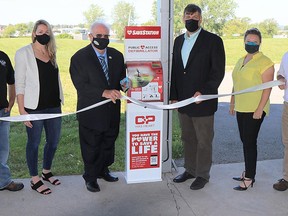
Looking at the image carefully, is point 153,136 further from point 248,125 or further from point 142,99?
point 248,125

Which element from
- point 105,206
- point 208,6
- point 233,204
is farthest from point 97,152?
point 208,6

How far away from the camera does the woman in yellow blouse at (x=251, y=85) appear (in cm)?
389

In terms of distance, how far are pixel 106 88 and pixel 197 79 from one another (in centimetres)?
101

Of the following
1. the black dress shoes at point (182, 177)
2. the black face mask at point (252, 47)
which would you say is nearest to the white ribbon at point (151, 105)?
the black face mask at point (252, 47)

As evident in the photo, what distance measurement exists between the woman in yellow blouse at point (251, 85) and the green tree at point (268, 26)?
19.8 metres

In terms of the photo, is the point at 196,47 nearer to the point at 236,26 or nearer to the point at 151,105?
the point at 151,105

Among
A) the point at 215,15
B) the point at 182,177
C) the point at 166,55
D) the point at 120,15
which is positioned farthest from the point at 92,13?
the point at 182,177

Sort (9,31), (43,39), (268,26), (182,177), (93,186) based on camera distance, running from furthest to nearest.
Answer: (268,26), (9,31), (182,177), (93,186), (43,39)

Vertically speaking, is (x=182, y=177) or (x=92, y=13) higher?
(x=92, y=13)

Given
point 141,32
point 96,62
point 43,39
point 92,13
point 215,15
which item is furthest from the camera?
point 215,15

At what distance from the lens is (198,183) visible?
13.9ft

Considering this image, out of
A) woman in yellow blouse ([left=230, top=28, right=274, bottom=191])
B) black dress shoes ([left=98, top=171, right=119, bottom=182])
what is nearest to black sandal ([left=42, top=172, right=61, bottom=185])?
black dress shoes ([left=98, top=171, right=119, bottom=182])

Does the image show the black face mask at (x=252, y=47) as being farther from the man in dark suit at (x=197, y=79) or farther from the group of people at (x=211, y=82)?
Answer: the man in dark suit at (x=197, y=79)

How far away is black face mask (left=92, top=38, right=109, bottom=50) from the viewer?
12.6ft
